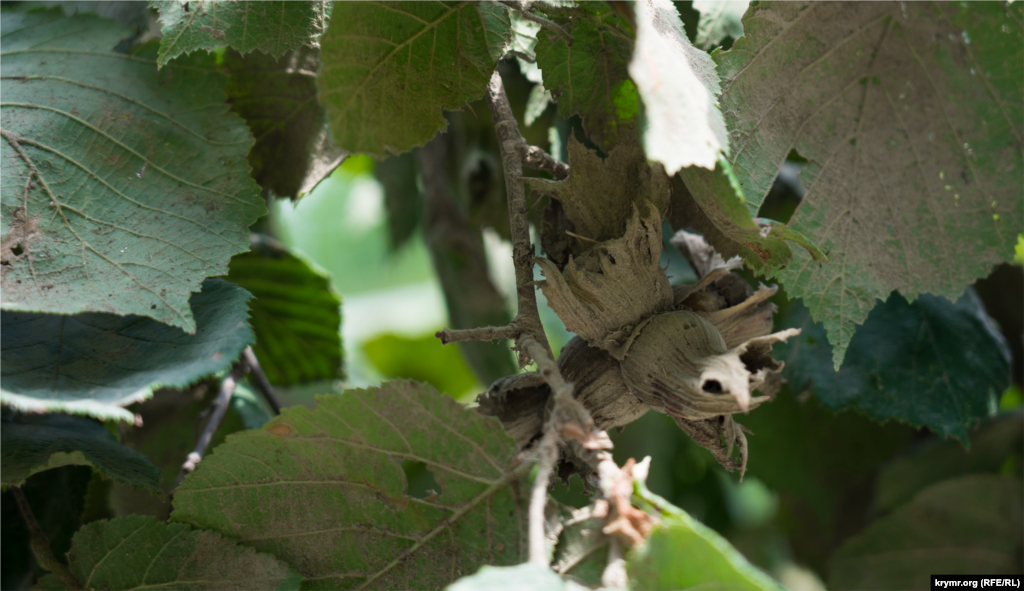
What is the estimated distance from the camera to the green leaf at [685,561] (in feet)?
0.84

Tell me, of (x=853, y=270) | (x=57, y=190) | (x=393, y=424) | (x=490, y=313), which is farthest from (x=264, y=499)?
(x=490, y=313)

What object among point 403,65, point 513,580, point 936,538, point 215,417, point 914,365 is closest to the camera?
point 513,580

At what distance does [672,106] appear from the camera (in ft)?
0.95

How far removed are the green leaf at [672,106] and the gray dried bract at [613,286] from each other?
0.06 meters

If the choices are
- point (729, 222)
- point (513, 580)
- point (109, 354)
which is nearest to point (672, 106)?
point (729, 222)

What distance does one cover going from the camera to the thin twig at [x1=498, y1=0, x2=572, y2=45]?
382mm

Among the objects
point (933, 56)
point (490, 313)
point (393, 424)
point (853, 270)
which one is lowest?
point (490, 313)

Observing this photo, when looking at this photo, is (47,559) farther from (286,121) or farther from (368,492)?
(286,121)

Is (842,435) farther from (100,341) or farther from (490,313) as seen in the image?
(100,341)

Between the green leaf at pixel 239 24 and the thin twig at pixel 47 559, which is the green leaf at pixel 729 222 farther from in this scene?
the thin twig at pixel 47 559

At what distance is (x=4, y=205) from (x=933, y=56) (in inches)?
19.7

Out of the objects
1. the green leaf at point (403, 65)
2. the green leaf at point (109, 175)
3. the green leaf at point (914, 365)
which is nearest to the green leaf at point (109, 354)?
the green leaf at point (109, 175)

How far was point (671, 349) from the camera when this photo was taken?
0.33 m

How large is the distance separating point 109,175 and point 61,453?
15cm
